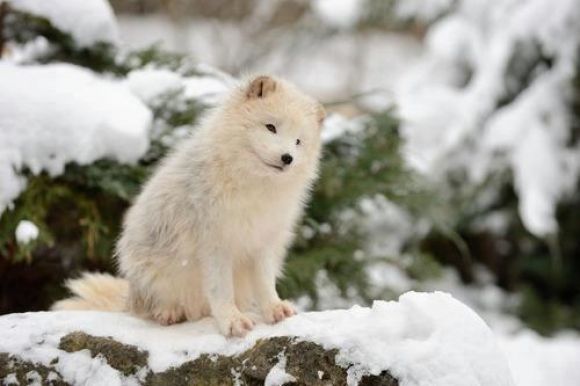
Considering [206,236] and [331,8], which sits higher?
[331,8]

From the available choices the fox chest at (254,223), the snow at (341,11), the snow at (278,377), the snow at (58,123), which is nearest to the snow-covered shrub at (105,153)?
the snow at (58,123)

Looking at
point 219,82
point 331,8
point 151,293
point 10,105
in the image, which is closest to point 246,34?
point 331,8

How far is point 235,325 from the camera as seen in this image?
256 centimetres

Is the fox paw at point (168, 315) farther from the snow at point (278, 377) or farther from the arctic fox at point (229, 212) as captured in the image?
the snow at point (278, 377)

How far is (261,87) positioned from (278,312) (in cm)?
79

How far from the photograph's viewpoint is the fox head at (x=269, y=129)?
2.67 meters

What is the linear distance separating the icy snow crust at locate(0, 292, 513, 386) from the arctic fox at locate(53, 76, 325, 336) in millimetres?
188

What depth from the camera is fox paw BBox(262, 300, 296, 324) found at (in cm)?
269

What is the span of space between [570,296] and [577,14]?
2.46 meters

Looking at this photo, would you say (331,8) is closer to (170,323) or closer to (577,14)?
(577,14)

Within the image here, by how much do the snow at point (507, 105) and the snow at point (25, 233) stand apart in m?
3.42

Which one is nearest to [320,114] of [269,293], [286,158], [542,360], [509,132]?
[286,158]

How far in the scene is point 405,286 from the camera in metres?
4.64

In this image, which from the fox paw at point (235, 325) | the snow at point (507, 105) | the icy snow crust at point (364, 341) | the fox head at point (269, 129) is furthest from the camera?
the snow at point (507, 105)
